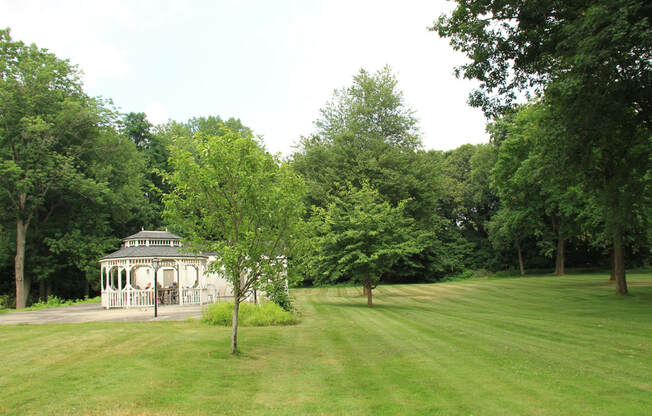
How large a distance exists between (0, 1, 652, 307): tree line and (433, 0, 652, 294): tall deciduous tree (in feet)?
0.19

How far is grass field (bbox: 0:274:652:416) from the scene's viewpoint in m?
6.01

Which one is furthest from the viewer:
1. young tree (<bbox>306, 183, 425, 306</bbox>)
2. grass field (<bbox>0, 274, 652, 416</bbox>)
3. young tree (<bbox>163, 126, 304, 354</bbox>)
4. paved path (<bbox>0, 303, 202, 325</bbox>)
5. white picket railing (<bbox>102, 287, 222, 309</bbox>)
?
white picket railing (<bbox>102, 287, 222, 309</bbox>)

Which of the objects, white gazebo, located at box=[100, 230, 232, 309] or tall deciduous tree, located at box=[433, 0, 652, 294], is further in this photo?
white gazebo, located at box=[100, 230, 232, 309]

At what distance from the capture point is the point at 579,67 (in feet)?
39.7

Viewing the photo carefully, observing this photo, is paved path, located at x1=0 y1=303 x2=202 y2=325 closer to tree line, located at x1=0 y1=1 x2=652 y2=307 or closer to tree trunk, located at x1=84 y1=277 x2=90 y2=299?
tree line, located at x1=0 y1=1 x2=652 y2=307

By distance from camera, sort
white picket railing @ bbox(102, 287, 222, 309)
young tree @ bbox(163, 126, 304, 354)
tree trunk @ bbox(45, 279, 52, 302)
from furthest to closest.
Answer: tree trunk @ bbox(45, 279, 52, 302), white picket railing @ bbox(102, 287, 222, 309), young tree @ bbox(163, 126, 304, 354)

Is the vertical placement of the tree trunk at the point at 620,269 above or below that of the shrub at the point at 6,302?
above

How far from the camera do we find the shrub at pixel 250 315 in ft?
47.0

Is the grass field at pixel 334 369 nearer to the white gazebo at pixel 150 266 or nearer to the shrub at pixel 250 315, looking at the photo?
the shrub at pixel 250 315

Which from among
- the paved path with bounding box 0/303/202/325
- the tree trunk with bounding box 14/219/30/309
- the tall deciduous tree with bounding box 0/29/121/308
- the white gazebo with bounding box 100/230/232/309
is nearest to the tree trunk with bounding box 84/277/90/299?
the tall deciduous tree with bounding box 0/29/121/308

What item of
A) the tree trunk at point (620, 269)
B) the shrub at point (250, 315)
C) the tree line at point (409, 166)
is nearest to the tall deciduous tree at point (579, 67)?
the tree line at point (409, 166)

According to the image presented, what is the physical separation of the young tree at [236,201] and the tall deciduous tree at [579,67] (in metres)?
8.60

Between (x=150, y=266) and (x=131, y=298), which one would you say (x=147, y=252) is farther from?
(x=131, y=298)

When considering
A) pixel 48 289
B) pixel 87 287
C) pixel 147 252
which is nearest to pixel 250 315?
pixel 147 252
